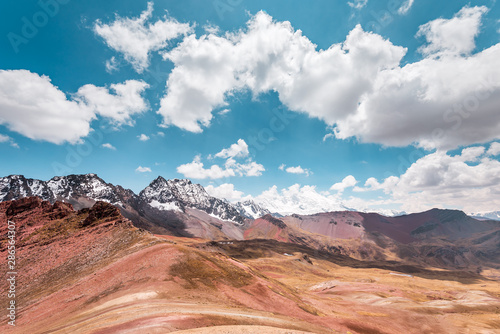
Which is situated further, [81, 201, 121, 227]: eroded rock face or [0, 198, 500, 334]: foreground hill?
[81, 201, 121, 227]: eroded rock face

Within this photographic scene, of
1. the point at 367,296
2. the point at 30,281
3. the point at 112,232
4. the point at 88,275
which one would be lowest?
the point at 367,296

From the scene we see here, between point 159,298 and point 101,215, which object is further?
point 101,215

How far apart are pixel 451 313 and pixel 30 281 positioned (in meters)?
119

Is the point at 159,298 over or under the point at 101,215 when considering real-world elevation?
Result: under

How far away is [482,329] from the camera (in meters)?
51.7

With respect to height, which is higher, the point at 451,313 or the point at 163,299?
the point at 163,299

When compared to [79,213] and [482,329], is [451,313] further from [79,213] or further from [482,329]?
[79,213]

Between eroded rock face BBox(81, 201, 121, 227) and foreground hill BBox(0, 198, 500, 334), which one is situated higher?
eroded rock face BBox(81, 201, 121, 227)

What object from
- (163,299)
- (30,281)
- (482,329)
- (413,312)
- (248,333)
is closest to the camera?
(248,333)

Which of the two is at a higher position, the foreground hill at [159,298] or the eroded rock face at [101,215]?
the eroded rock face at [101,215]

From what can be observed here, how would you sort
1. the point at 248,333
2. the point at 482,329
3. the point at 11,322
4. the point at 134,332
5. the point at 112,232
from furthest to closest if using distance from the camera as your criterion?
the point at 112,232 → the point at 482,329 → the point at 11,322 → the point at 134,332 → the point at 248,333

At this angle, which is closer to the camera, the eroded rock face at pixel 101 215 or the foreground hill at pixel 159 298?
the foreground hill at pixel 159 298

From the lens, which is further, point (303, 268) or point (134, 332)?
point (303, 268)

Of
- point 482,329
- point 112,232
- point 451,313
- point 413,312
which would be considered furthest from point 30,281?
point 451,313
